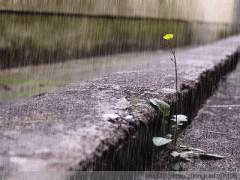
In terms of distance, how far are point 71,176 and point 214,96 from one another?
1.92 meters

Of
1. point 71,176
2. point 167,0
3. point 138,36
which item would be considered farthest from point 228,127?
point 167,0

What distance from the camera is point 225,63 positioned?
298 centimetres

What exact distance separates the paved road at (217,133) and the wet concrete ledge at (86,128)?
17 cm

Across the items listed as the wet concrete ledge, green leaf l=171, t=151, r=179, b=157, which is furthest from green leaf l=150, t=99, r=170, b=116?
green leaf l=171, t=151, r=179, b=157

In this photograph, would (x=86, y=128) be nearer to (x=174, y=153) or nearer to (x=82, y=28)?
(x=174, y=153)

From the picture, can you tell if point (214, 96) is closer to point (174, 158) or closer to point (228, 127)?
point (228, 127)

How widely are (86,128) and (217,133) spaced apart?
3.05 feet

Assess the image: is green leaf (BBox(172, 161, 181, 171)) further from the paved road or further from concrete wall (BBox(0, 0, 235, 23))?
concrete wall (BBox(0, 0, 235, 23))

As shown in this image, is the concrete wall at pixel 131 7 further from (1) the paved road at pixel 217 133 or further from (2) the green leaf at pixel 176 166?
(2) the green leaf at pixel 176 166

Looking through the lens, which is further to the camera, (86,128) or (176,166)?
(176,166)

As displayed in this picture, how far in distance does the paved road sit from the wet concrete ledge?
0.55ft

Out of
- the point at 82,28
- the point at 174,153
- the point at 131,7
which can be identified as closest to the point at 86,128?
the point at 174,153

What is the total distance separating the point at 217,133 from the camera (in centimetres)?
150

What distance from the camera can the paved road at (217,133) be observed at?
1.14 m
